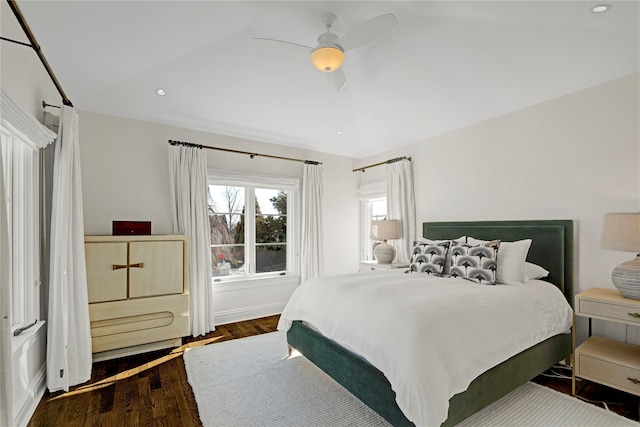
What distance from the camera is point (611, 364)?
2.20 m

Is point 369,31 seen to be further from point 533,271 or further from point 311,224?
point 311,224

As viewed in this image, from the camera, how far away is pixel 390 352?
1.79 meters

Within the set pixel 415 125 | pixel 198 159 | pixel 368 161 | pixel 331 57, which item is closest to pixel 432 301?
pixel 331 57

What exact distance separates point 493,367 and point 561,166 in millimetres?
2096

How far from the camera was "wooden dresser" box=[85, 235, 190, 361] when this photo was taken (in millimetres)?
2965

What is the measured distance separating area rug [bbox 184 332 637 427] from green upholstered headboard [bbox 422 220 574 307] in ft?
3.43

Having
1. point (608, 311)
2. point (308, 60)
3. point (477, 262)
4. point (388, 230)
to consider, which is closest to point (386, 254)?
point (388, 230)

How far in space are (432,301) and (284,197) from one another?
3144mm

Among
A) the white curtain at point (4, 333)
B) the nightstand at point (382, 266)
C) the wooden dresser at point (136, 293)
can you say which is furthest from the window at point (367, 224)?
the white curtain at point (4, 333)

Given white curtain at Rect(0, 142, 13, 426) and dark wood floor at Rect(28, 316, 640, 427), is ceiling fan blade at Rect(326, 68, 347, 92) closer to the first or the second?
white curtain at Rect(0, 142, 13, 426)

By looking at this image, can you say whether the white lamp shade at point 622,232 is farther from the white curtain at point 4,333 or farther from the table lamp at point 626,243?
the white curtain at point 4,333

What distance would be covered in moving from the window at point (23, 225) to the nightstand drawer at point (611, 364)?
4.12 m

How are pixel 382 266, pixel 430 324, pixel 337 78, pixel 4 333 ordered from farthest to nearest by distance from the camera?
1. pixel 382 266
2. pixel 337 78
3. pixel 430 324
4. pixel 4 333

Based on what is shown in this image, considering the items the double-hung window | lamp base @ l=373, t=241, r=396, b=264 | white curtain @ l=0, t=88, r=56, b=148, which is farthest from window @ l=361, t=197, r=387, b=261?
white curtain @ l=0, t=88, r=56, b=148
